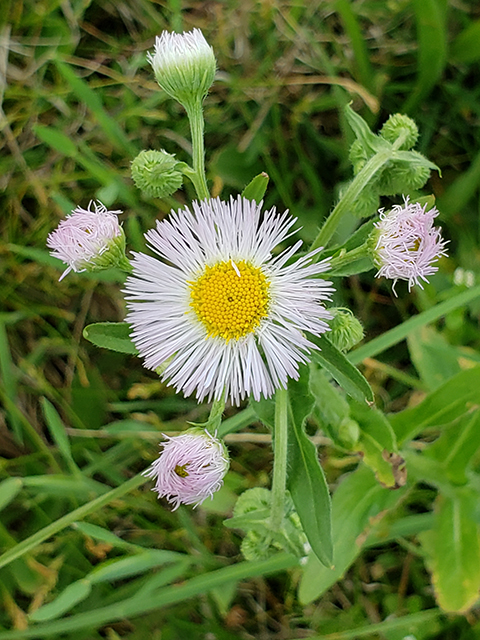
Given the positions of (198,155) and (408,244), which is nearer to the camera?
(408,244)

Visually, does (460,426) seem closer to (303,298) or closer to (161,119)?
(303,298)

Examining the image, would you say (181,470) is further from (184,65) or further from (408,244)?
(184,65)

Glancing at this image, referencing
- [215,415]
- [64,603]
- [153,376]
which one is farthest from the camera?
[153,376]

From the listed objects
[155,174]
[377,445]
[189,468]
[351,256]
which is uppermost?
[155,174]

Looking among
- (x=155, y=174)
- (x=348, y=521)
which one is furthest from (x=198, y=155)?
(x=348, y=521)

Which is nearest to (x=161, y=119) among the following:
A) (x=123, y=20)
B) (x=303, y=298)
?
(x=123, y=20)

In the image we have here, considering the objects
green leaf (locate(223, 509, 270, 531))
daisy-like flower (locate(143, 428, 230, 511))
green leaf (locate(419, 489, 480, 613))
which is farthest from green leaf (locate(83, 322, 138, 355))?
green leaf (locate(419, 489, 480, 613))
